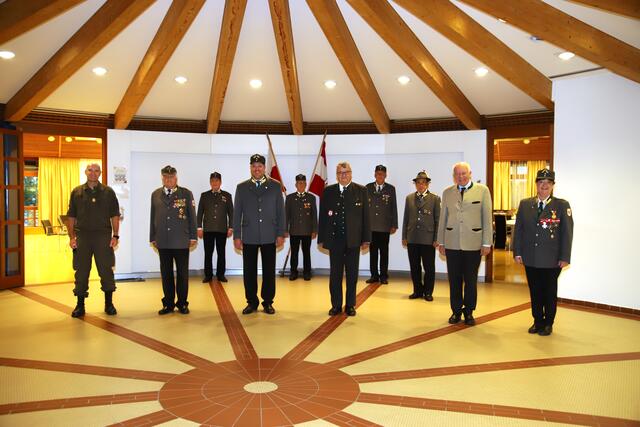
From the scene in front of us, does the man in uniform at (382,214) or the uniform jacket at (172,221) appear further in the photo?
the man in uniform at (382,214)

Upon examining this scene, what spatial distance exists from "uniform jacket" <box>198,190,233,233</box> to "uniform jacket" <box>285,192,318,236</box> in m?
0.97

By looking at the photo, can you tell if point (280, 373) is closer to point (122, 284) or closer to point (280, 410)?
point (280, 410)

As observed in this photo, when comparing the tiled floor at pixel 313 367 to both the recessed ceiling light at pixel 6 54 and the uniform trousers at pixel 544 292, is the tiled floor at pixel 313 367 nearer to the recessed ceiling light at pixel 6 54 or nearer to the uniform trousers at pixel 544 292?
the uniform trousers at pixel 544 292

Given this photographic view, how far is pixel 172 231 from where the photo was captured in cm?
615

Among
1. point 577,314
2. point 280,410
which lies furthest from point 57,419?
point 577,314

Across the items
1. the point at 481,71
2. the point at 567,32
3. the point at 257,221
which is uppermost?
the point at 481,71

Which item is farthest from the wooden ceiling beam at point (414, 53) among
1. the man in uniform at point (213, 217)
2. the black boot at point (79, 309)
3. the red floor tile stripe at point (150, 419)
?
the black boot at point (79, 309)

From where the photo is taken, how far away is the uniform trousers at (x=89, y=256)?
6.05 meters

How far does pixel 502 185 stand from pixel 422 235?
9.49 meters

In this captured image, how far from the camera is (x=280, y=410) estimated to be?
3.56m

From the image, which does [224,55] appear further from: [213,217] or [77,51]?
[213,217]

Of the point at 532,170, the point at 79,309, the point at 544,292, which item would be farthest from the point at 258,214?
the point at 532,170

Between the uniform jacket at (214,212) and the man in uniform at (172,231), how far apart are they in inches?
77.1

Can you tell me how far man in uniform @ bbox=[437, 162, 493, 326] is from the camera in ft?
18.4
